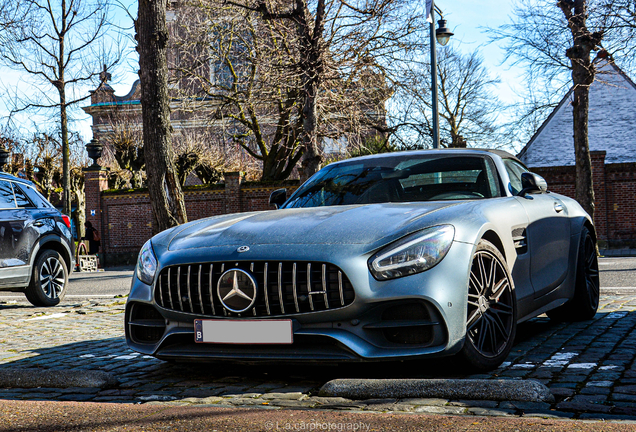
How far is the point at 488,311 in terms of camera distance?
4.02m

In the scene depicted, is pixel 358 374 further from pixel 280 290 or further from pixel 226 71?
pixel 226 71

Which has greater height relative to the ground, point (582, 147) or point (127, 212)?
point (582, 147)

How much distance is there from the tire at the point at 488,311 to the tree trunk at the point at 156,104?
6.65 m

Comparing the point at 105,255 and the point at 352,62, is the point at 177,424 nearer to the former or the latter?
the point at 352,62

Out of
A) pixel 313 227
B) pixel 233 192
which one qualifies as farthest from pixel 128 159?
pixel 313 227

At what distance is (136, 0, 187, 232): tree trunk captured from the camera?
9.76 m

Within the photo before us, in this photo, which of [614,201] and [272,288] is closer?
[272,288]

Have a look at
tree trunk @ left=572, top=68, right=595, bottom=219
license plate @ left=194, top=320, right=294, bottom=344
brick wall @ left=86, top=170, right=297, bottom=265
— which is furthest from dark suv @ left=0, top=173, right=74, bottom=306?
brick wall @ left=86, top=170, right=297, bottom=265

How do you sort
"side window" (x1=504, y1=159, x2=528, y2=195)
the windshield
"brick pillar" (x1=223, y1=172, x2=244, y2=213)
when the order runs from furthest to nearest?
"brick pillar" (x1=223, y1=172, x2=244, y2=213) < "side window" (x1=504, y1=159, x2=528, y2=195) < the windshield

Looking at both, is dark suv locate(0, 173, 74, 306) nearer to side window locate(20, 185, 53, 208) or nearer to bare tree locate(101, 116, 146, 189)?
side window locate(20, 185, 53, 208)

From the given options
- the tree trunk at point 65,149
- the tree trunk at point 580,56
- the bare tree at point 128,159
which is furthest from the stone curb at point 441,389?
the bare tree at point 128,159

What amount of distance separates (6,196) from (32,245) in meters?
0.73

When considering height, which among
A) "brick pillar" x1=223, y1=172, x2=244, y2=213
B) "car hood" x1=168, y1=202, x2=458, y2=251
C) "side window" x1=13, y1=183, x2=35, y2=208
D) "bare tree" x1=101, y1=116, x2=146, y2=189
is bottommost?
"car hood" x1=168, y1=202, x2=458, y2=251

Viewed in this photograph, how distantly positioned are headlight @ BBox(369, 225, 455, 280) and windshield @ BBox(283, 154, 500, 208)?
41.8 inches
